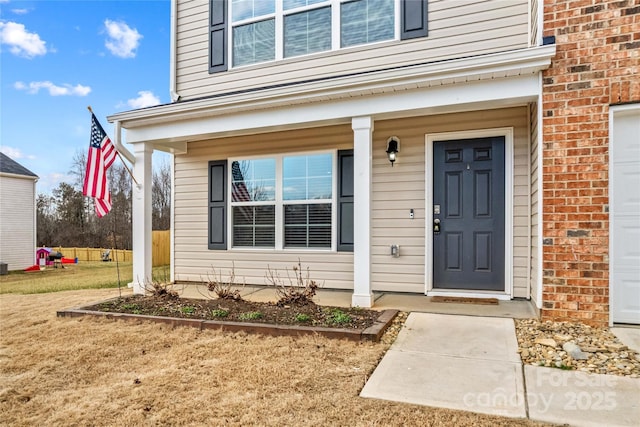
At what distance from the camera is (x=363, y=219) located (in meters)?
4.27

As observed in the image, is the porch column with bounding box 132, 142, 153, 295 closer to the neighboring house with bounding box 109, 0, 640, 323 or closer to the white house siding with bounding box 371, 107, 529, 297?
the neighboring house with bounding box 109, 0, 640, 323

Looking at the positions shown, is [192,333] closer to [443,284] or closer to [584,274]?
[443,284]

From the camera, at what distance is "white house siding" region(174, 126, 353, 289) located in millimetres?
5512

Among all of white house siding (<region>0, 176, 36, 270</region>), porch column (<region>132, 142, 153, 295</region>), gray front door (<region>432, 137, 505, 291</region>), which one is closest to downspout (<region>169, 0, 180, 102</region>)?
porch column (<region>132, 142, 153, 295</region>)

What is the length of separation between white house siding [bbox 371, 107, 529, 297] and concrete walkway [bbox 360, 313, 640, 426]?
1.79 metres

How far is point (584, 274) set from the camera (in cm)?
347

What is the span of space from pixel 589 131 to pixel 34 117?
19.2 metres

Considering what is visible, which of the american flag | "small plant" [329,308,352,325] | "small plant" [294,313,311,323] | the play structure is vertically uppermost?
the american flag

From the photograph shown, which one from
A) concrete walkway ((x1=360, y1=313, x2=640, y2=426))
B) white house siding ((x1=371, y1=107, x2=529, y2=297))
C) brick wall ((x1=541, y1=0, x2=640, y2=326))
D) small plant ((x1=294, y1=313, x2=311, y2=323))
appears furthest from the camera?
white house siding ((x1=371, y1=107, x2=529, y2=297))

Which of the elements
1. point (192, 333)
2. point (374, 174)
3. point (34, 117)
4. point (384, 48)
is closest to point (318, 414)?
point (192, 333)

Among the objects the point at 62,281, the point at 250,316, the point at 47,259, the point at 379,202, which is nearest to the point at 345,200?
the point at 379,202

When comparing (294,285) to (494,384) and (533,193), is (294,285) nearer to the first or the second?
(533,193)

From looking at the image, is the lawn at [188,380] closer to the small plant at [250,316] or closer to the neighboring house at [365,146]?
the small plant at [250,316]

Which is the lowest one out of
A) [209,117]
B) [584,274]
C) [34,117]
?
[584,274]
